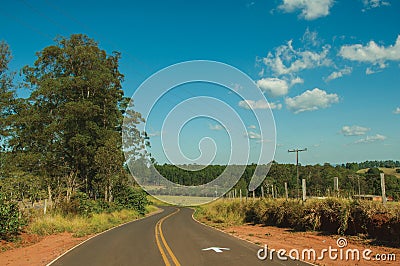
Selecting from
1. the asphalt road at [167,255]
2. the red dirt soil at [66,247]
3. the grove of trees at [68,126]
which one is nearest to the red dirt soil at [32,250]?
the red dirt soil at [66,247]

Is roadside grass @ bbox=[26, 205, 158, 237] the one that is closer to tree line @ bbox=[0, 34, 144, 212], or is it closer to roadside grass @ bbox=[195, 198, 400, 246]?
tree line @ bbox=[0, 34, 144, 212]

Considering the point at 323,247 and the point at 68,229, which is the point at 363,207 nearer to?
the point at 323,247

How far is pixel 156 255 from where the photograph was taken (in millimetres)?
A: 11125

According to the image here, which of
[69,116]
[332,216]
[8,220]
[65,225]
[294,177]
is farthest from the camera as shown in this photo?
[294,177]

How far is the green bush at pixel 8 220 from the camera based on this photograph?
15.8m

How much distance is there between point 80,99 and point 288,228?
24444mm

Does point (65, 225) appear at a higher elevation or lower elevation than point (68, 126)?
lower

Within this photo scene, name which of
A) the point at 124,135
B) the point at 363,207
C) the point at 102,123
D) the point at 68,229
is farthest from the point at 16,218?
the point at 124,135

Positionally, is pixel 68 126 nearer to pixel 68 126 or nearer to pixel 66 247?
pixel 68 126

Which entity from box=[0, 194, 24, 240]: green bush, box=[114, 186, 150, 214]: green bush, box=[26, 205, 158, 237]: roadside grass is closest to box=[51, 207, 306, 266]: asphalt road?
box=[0, 194, 24, 240]: green bush

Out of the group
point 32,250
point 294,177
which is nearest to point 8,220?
point 32,250

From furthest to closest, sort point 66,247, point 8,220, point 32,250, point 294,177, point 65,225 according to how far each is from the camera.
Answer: point 294,177
point 65,225
point 8,220
point 66,247
point 32,250

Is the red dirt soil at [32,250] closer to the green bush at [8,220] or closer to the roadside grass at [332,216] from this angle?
the green bush at [8,220]

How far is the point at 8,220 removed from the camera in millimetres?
16047
